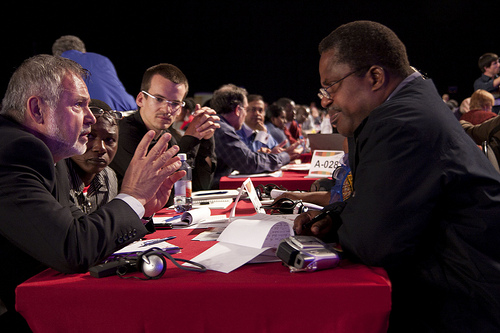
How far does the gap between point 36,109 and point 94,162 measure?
2.06ft

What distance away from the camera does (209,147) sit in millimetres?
3115

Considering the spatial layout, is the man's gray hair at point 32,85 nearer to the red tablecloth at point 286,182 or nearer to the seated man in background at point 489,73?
the red tablecloth at point 286,182

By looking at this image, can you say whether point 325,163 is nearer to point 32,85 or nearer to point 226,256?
point 226,256

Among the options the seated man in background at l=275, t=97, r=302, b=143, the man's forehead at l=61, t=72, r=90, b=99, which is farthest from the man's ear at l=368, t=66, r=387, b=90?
the seated man in background at l=275, t=97, r=302, b=143

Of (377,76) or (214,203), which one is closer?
(377,76)

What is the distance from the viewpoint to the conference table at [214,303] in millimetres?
882

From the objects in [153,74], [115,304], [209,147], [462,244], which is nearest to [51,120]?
[115,304]

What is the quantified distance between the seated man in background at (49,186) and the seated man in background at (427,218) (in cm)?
65

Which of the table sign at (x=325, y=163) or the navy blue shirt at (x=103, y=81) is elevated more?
the navy blue shirt at (x=103, y=81)

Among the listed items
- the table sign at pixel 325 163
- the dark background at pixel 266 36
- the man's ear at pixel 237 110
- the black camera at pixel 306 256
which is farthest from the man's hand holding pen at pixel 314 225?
the dark background at pixel 266 36

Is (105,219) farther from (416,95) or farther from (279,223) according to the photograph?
(416,95)

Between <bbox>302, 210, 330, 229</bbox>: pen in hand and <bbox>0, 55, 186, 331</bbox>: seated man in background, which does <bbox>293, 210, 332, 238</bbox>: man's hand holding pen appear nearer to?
<bbox>302, 210, 330, 229</bbox>: pen in hand

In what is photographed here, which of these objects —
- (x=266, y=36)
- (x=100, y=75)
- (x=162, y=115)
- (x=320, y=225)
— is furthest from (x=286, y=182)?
(x=266, y=36)

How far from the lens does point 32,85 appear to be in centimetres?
113
